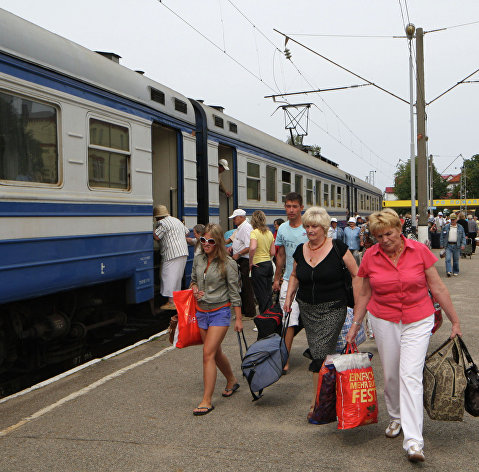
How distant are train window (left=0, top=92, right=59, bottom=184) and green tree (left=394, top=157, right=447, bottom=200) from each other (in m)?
80.3

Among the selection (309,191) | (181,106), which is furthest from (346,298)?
(309,191)

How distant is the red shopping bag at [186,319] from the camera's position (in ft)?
16.3

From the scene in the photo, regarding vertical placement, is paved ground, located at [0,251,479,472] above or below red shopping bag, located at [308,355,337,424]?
below

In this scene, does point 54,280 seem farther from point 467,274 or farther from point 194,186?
point 467,274

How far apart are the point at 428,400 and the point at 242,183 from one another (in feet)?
24.2

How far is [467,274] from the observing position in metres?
14.8

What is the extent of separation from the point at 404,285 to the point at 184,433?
1881 millimetres

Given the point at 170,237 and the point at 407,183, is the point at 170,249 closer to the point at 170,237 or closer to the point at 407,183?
Answer: the point at 170,237

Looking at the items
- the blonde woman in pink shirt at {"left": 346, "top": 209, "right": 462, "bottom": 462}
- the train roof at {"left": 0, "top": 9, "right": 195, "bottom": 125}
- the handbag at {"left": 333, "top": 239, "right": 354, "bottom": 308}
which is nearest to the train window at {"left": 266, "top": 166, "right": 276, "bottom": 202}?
the train roof at {"left": 0, "top": 9, "right": 195, "bottom": 125}

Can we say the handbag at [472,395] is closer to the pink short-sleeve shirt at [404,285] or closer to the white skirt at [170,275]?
the pink short-sleeve shirt at [404,285]

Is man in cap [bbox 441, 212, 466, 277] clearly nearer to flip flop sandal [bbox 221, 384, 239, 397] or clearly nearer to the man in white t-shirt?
the man in white t-shirt

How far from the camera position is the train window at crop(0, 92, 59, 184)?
5207 millimetres

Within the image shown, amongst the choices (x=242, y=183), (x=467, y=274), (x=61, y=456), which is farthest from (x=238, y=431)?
(x=467, y=274)

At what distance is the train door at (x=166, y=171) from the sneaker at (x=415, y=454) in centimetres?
559
